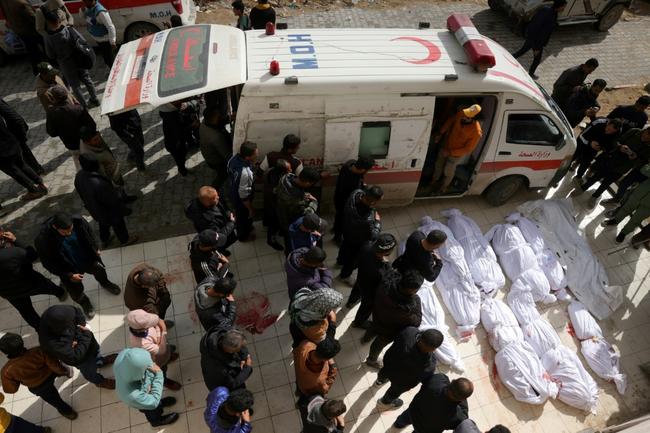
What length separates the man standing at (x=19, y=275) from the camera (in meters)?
4.74

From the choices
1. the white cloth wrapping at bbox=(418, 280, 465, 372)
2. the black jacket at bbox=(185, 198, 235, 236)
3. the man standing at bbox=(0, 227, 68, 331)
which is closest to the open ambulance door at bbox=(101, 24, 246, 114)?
the black jacket at bbox=(185, 198, 235, 236)

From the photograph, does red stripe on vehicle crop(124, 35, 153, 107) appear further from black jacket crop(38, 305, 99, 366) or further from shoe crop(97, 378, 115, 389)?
shoe crop(97, 378, 115, 389)

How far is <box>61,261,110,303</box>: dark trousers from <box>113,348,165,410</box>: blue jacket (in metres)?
1.87

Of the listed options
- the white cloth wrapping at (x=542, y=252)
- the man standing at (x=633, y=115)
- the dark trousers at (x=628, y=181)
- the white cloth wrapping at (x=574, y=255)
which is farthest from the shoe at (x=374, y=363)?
the man standing at (x=633, y=115)

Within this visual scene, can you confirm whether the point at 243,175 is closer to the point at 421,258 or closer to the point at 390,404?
the point at 421,258

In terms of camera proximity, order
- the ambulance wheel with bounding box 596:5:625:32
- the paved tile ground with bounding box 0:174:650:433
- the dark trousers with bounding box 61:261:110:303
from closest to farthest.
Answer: the paved tile ground with bounding box 0:174:650:433 < the dark trousers with bounding box 61:261:110:303 < the ambulance wheel with bounding box 596:5:625:32

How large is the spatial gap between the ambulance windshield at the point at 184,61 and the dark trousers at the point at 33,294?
2.68 metres

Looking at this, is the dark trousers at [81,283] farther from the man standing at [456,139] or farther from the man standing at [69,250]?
the man standing at [456,139]

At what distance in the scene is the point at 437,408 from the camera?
406 centimetres

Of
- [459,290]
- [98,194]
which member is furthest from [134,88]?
[459,290]

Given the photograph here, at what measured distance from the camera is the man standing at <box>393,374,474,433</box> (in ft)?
12.7

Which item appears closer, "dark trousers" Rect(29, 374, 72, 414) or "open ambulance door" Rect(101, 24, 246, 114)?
"dark trousers" Rect(29, 374, 72, 414)

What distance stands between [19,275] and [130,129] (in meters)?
3.18

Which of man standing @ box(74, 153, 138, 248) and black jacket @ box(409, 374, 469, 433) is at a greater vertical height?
man standing @ box(74, 153, 138, 248)
